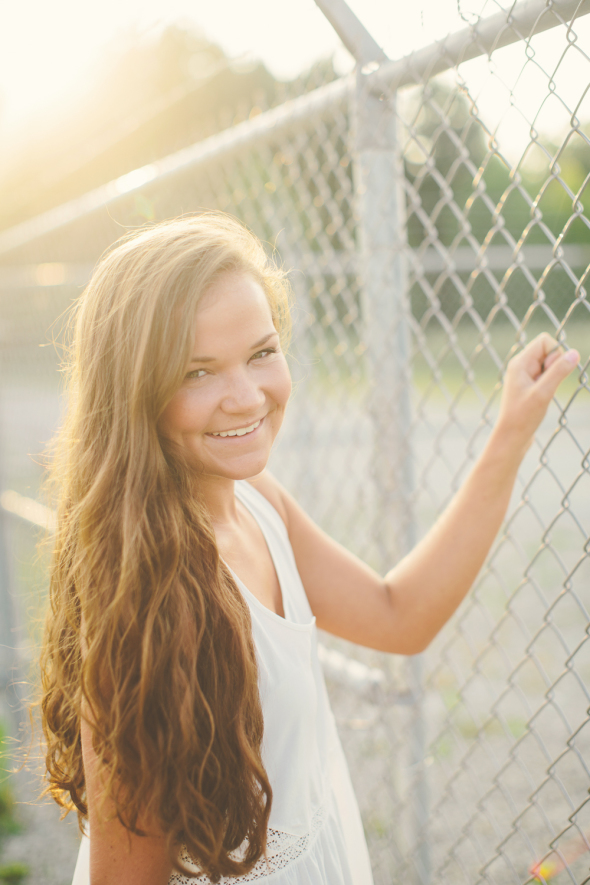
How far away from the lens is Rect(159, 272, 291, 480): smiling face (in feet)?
3.87

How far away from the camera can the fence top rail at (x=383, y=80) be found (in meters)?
1.11

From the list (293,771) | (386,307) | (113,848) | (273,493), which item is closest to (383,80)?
(386,307)

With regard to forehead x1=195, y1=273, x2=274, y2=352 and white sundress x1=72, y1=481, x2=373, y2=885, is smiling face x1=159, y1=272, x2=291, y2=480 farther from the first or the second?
white sundress x1=72, y1=481, x2=373, y2=885

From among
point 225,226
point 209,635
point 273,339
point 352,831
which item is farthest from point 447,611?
point 225,226

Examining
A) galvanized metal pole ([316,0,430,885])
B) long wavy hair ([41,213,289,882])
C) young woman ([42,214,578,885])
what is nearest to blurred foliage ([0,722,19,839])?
young woman ([42,214,578,885])

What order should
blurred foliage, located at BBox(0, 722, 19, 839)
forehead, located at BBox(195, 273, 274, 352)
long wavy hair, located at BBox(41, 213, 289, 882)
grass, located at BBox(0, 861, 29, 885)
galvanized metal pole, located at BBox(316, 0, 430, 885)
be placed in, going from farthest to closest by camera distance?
1. blurred foliage, located at BBox(0, 722, 19, 839)
2. grass, located at BBox(0, 861, 29, 885)
3. galvanized metal pole, located at BBox(316, 0, 430, 885)
4. forehead, located at BBox(195, 273, 274, 352)
5. long wavy hair, located at BBox(41, 213, 289, 882)

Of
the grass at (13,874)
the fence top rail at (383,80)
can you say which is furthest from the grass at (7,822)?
the fence top rail at (383,80)

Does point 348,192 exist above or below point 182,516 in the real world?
above

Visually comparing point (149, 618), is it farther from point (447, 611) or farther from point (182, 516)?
point (447, 611)

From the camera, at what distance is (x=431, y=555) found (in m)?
1.51

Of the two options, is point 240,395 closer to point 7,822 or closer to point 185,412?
point 185,412

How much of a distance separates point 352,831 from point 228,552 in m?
0.72

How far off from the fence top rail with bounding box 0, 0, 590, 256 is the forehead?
0.60 metres

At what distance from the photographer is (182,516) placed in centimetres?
116
